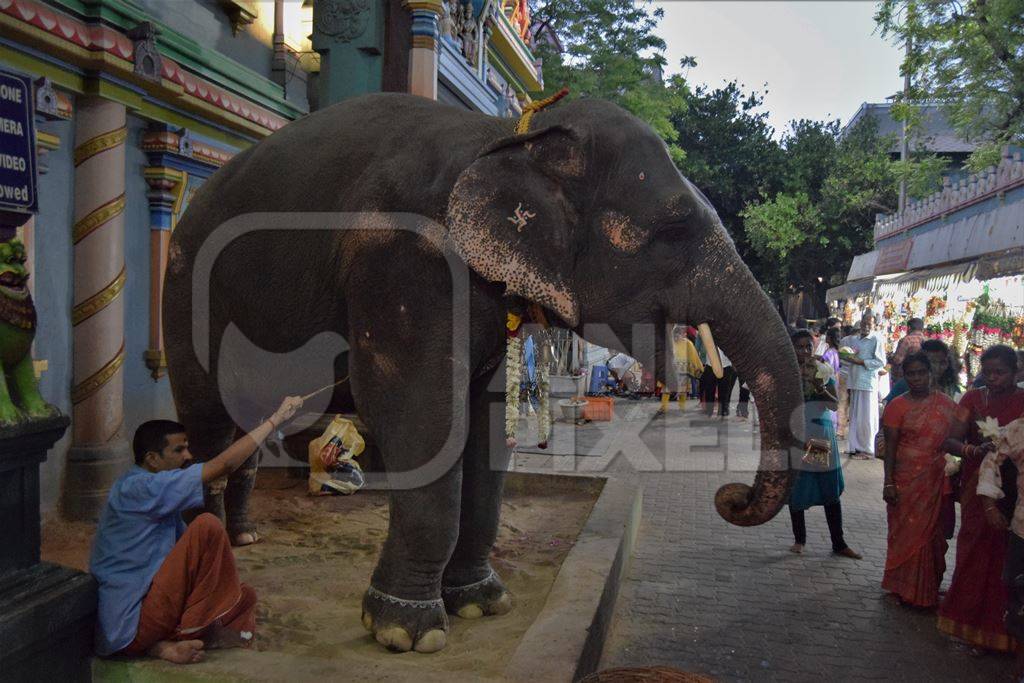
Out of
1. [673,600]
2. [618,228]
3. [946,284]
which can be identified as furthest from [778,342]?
[946,284]

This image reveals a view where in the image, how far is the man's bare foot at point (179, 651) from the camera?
2926 mm

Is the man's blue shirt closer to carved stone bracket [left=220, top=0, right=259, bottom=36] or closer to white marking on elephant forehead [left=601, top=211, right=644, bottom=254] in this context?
white marking on elephant forehead [left=601, top=211, right=644, bottom=254]

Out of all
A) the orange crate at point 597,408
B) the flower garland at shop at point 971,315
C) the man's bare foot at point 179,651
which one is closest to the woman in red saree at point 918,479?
the man's bare foot at point 179,651

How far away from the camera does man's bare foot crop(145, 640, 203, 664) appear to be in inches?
115

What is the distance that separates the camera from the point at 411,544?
3.27 meters

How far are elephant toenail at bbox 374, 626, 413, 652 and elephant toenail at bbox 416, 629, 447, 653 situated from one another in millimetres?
39

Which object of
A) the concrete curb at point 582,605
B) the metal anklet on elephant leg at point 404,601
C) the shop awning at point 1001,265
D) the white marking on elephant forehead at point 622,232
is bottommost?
the concrete curb at point 582,605

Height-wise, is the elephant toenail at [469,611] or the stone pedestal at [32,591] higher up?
the stone pedestal at [32,591]

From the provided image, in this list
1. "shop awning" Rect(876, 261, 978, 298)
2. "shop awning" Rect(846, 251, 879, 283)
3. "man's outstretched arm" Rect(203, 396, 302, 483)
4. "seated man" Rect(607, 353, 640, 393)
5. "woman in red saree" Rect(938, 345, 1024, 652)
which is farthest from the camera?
"shop awning" Rect(846, 251, 879, 283)

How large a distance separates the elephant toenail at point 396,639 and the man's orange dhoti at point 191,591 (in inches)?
23.3

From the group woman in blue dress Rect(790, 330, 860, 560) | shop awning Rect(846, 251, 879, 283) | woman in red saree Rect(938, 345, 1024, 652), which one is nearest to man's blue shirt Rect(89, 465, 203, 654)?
woman in red saree Rect(938, 345, 1024, 652)

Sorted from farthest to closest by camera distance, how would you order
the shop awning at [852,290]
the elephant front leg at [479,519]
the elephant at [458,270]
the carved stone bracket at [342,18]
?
the shop awning at [852,290]
the carved stone bracket at [342,18]
the elephant front leg at [479,519]
the elephant at [458,270]

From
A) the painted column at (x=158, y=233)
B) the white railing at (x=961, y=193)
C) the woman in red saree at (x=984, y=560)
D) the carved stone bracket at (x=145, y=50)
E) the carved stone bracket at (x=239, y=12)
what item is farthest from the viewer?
the white railing at (x=961, y=193)

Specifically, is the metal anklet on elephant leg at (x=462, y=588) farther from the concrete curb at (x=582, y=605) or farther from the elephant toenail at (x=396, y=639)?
the elephant toenail at (x=396, y=639)
